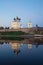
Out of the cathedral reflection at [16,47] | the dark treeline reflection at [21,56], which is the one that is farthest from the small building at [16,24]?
the dark treeline reflection at [21,56]

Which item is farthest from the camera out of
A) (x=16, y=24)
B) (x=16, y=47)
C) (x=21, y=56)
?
(x=16, y=24)

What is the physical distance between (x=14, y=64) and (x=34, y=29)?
41330 mm

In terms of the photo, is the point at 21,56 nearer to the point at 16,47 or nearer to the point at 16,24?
the point at 16,47

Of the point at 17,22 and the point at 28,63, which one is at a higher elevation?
the point at 17,22

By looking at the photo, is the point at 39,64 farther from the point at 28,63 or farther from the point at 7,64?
the point at 7,64

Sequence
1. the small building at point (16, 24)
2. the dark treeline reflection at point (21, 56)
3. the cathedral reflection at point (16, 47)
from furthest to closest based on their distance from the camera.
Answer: the small building at point (16, 24) < the cathedral reflection at point (16, 47) < the dark treeline reflection at point (21, 56)

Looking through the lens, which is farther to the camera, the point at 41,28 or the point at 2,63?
the point at 41,28

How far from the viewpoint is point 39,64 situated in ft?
22.6

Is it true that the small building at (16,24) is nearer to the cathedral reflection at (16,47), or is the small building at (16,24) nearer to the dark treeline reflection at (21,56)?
the cathedral reflection at (16,47)

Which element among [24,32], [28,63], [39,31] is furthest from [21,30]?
[28,63]

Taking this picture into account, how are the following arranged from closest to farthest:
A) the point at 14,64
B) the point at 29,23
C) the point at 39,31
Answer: the point at 14,64
the point at 39,31
the point at 29,23

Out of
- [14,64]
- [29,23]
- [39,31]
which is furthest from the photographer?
[29,23]

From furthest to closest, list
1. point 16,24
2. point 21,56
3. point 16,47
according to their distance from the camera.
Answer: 1. point 16,24
2. point 16,47
3. point 21,56

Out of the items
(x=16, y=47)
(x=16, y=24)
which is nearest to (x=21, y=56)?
(x=16, y=47)
